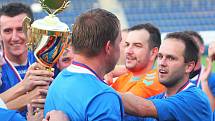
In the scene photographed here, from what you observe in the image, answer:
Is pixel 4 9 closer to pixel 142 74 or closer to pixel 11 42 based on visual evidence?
pixel 11 42

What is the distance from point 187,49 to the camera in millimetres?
3576

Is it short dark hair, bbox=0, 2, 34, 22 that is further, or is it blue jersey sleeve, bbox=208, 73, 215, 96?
blue jersey sleeve, bbox=208, 73, 215, 96

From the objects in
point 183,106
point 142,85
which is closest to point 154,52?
point 142,85

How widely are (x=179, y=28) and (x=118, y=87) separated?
10.2m

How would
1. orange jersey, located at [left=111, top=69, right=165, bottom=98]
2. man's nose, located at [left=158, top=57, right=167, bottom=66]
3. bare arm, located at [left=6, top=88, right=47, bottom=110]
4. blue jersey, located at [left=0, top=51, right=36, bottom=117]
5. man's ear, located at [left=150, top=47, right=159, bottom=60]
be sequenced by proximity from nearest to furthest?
bare arm, located at [left=6, top=88, right=47, bottom=110]
man's nose, located at [left=158, top=57, right=167, bottom=66]
blue jersey, located at [left=0, top=51, right=36, bottom=117]
orange jersey, located at [left=111, top=69, right=165, bottom=98]
man's ear, located at [left=150, top=47, right=159, bottom=60]

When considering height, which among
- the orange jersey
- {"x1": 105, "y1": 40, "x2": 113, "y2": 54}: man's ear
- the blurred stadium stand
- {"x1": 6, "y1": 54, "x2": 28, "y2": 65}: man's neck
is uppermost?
{"x1": 105, "y1": 40, "x2": 113, "y2": 54}: man's ear

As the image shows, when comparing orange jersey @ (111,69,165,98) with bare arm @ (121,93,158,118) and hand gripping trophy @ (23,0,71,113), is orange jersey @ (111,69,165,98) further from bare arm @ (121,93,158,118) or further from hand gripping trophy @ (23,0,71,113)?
hand gripping trophy @ (23,0,71,113)

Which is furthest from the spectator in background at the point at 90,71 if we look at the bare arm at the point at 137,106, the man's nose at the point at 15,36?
the man's nose at the point at 15,36

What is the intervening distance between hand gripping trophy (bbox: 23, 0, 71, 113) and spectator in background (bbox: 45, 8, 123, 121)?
0.91 feet

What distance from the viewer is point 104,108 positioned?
2.40 metres

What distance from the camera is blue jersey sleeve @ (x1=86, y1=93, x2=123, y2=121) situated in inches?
94.4

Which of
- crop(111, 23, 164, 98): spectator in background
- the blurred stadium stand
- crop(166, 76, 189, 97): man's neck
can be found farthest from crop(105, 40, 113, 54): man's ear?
the blurred stadium stand

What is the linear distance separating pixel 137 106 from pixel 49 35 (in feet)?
2.09

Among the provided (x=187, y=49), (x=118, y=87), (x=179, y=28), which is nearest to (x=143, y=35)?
(x=118, y=87)
